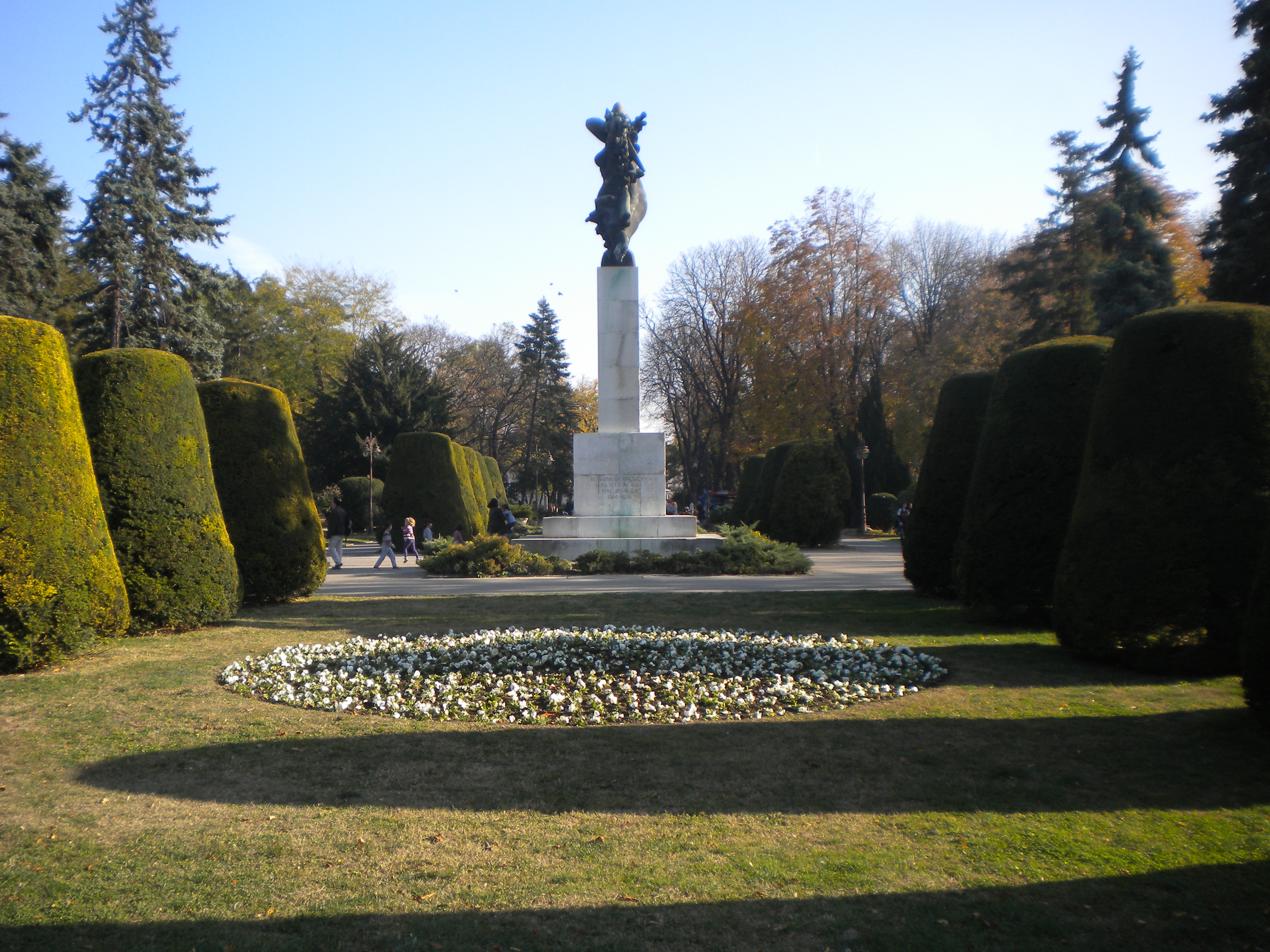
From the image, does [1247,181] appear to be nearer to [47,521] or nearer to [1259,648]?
[1259,648]

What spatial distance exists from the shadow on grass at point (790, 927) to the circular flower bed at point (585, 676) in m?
2.83

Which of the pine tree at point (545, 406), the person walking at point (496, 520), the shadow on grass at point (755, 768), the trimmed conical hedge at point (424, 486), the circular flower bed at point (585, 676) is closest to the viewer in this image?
the shadow on grass at point (755, 768)

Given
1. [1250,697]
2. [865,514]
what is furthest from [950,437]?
[865,514]

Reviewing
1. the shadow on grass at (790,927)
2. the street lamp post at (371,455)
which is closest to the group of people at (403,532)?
the street lamp post at (371,455)

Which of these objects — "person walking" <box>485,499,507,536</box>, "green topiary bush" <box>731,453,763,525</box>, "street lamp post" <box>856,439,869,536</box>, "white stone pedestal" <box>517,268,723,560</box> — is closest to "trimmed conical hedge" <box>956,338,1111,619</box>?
Answer: "white stone pedestal" <box>517,268,723,560</box>

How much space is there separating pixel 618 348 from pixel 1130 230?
→ 61.5 feet

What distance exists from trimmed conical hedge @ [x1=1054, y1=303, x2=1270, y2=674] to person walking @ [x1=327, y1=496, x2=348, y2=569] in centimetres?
1599

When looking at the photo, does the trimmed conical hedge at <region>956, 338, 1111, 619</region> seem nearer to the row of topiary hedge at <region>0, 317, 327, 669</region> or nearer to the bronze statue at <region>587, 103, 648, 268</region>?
the row of topiary hedge at <region>0, 317, 327, 669</region>

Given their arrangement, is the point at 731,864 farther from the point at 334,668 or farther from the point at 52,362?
the point at 52,362

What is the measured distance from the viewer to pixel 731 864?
12.4ft

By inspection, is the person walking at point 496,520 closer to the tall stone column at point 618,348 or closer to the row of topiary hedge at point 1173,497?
the tall stone column at point 618,348

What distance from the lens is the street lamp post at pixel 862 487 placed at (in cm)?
3241

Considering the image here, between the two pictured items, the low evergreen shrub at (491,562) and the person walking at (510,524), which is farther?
the person walking at (510,524)

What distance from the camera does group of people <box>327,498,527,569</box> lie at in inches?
769
